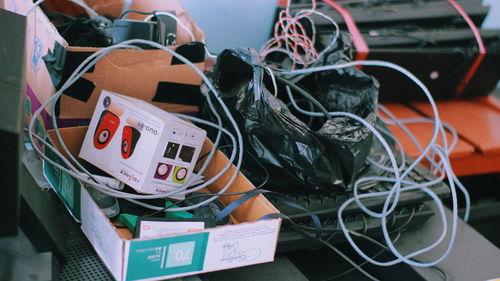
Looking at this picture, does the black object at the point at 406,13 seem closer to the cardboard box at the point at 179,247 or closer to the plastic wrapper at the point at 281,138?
the plastic wrapper at the point at 281,138

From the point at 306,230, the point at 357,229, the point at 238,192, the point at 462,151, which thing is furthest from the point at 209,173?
the point at 462,151

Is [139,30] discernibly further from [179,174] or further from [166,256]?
[166,256]

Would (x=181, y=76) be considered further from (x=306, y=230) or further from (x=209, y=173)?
(x=306, y=230)

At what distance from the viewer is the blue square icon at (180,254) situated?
72 centimetres

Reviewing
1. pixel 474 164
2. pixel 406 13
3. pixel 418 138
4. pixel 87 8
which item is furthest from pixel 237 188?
pixel 406 13

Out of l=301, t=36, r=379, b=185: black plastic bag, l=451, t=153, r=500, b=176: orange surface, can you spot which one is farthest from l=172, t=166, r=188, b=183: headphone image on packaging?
l=451, t=153, r=500, b=176: orange surface

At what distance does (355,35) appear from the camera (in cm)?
162

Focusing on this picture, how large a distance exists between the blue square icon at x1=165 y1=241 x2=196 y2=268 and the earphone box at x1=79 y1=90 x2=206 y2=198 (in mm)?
178

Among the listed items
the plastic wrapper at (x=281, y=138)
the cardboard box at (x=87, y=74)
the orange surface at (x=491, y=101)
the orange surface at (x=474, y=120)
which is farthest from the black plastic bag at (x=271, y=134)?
the orange surface at (x=491, y=101)

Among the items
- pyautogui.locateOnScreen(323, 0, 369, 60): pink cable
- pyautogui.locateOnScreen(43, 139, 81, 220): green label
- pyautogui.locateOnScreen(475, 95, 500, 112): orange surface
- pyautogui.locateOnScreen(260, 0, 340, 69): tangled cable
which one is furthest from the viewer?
pyautogui.locateOnScreen(475, 95, 500, 112): orange surface

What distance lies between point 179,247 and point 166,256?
0.9 inches

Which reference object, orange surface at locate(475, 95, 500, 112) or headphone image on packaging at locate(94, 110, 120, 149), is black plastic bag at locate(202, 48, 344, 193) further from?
orange surface at locate(475, 95, 500, 112)

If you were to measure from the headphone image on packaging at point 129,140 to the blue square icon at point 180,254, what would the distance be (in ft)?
0.75

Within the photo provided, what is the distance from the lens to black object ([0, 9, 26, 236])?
1.74 feet
